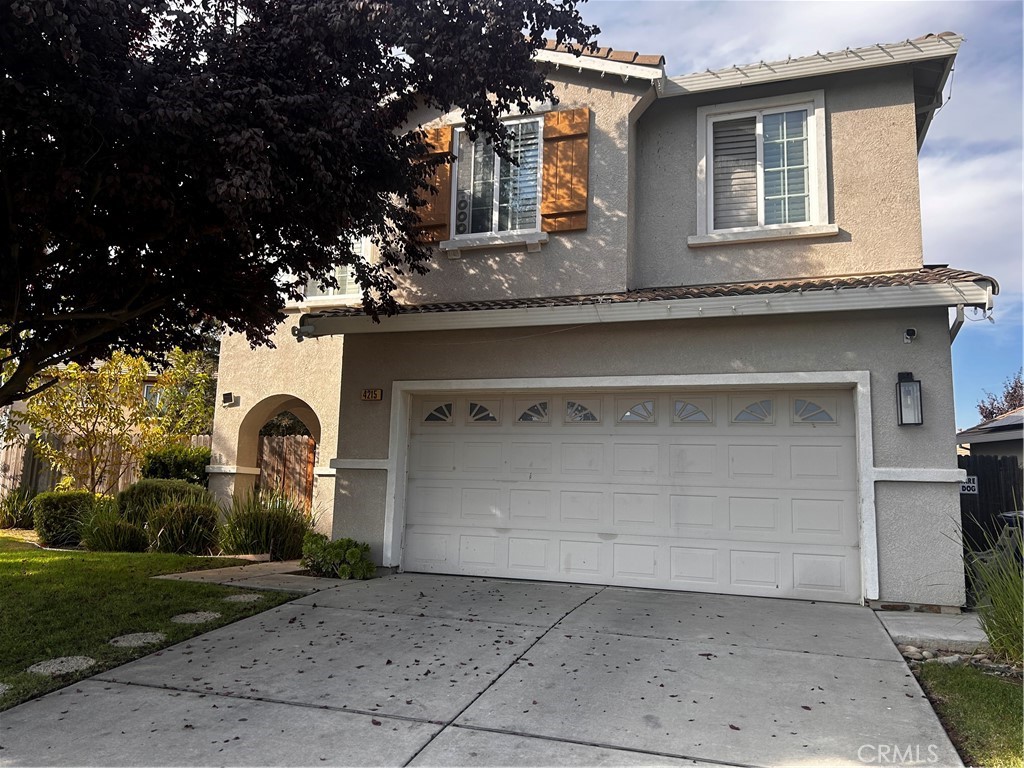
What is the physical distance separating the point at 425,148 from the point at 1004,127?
5780 millimetres

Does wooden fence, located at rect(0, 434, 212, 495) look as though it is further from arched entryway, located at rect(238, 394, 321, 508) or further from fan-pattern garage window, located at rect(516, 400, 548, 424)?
fan-pattern garage window, located at rect(516, 400, 548, 424)

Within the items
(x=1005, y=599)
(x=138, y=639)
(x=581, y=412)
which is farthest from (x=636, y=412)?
(x=138, y=639)

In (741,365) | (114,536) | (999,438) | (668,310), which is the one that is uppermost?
(668,310)

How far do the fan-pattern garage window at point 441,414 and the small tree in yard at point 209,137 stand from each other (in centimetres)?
227

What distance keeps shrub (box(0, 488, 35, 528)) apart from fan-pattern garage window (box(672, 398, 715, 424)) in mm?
13067

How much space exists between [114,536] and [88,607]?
15.1 ft

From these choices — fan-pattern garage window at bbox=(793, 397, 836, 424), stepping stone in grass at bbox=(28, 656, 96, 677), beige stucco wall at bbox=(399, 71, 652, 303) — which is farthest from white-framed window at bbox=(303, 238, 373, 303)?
stepping stone in grass at bbox=(28, 656, 96, 677)

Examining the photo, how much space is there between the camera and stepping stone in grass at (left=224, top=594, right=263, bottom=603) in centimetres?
720

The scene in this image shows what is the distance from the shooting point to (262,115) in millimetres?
5855

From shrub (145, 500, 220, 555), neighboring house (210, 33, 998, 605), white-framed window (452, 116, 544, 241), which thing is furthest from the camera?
shrub (145, 500, 220, 555)

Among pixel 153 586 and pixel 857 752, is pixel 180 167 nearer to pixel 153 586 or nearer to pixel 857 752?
pixel 153 586

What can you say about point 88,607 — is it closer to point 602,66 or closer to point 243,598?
point 243,598

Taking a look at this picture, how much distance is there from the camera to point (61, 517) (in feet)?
39.4

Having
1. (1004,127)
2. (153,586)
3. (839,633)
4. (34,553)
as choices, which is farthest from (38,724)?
(1004,127)
